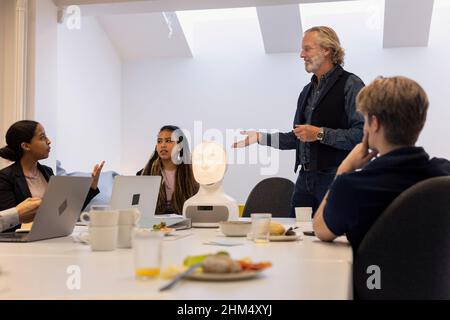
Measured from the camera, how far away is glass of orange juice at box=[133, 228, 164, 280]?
1051mm

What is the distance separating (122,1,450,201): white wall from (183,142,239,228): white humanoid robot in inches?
140

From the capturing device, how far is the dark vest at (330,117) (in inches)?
111

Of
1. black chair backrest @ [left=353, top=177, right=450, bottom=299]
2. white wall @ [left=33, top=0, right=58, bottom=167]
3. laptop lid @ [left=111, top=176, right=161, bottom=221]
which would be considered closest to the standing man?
laptop lid @ [left=111, top=176, right=161, bottom=221]

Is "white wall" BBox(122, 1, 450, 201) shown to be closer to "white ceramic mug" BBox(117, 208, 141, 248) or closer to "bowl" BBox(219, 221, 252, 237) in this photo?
"bowl" BBox(219, 221, 252, 237)

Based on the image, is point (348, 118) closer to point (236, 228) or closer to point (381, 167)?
point (236, 228)

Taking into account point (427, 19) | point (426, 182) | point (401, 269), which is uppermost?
point (427, 19)

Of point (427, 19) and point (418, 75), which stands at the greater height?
point (427, 19)

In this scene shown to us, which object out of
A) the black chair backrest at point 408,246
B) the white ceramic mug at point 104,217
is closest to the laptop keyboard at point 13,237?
the white ceramic mug at point 104,217

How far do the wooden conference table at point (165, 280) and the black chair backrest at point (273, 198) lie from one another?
1.83 m

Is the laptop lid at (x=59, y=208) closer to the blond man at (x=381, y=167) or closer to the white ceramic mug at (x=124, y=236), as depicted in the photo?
the white ceramic mug at (x=124, y=236)

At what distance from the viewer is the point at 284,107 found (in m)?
6.00

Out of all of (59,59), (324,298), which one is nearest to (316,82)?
(324,298)

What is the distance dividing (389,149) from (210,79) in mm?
4788
